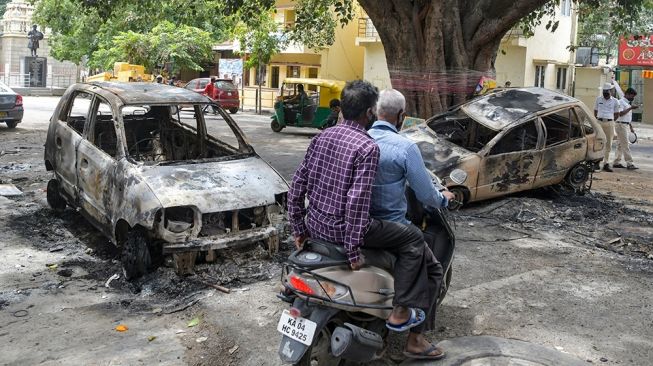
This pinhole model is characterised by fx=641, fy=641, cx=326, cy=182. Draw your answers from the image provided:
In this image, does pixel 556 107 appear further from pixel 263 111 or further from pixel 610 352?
pixel 263 111

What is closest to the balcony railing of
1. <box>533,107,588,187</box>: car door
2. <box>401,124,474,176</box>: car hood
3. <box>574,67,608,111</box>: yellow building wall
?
<box>574,67,608,111</box>: yellow building wall

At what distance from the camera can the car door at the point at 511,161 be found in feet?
28.4

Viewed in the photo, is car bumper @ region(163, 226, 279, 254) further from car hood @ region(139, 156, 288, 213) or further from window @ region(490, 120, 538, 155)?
window @ region(490, 120, 538, 155)

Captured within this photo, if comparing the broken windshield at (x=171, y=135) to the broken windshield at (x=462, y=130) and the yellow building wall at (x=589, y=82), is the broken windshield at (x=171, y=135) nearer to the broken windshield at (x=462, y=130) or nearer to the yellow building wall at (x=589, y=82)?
the broken windshield at (x=462, y=130)

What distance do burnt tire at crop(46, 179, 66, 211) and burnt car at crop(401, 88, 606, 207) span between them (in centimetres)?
466

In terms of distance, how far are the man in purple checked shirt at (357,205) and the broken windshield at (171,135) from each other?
3.69 metres

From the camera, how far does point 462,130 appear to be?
9.33 metres

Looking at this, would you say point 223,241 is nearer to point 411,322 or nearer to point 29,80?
point 411,322

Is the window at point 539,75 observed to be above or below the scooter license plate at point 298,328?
above

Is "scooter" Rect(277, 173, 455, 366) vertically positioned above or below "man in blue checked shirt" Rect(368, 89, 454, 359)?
below

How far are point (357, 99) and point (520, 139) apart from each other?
→ 5936 millimetres

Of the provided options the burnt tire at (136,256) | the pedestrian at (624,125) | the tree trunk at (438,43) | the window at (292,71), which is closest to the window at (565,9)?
the window at (292,71)

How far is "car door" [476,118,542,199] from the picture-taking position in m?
8.65

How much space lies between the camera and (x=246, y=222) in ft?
19.9
